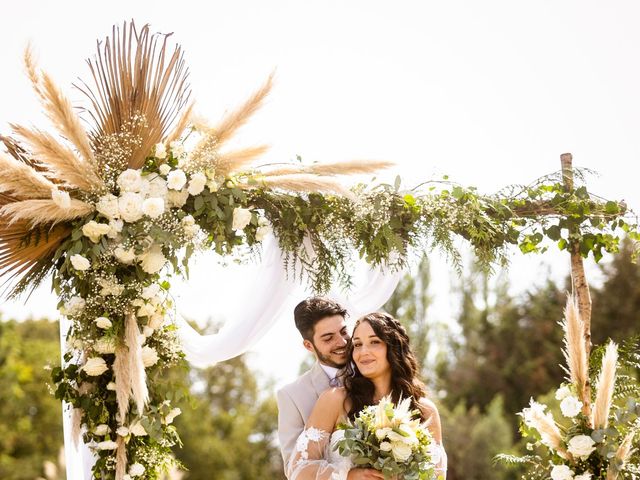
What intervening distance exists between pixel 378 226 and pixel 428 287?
1933 centimetres

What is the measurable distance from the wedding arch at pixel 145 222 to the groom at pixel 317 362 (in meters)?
0.21

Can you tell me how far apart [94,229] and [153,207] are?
371mm

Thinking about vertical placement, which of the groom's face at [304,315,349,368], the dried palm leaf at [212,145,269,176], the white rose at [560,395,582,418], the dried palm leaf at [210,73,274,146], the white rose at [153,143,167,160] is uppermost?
the dried palm leaf at [210,73,274,146]

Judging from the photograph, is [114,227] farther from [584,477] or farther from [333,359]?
[584,477]

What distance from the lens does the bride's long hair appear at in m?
5.19

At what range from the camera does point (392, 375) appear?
17.3ft

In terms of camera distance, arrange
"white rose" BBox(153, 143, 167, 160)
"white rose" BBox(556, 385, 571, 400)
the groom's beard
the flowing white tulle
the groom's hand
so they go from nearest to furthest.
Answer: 1. the groom's hand
2. "white rose" BBox(153, 143, 167, 160)
3. the groom's beard
4. "white rose" BBox(556, 385, 571, 400)
5. the flowing white tulle

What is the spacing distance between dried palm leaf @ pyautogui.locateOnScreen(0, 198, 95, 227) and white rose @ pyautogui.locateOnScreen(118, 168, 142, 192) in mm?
227

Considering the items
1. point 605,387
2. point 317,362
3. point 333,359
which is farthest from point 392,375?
point 605,387

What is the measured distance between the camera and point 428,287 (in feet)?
81.1

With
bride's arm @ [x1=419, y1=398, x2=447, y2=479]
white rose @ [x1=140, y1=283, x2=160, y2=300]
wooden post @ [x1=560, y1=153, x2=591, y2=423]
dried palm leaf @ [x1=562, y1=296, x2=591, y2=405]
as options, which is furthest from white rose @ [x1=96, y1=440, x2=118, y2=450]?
wooden post @ [x1=560, y1=153, x2=591, y2=423]

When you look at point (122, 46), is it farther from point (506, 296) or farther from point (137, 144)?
point (506, 296)

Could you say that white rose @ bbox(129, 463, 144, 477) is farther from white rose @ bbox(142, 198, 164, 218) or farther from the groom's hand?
white rose @ bbox(142, 198, 164, 218)

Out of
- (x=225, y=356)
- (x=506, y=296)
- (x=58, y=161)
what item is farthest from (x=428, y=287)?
(x=58, y=161)
